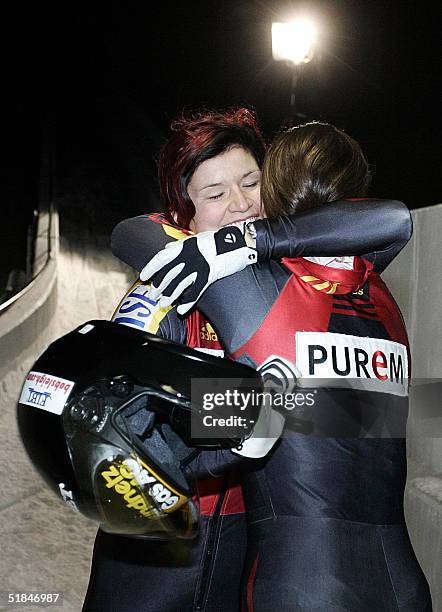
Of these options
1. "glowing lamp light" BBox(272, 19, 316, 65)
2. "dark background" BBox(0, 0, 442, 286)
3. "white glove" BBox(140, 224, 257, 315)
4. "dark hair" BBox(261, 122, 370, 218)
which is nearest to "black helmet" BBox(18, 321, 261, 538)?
"white glove" BBox(140, 224, 257, 315)

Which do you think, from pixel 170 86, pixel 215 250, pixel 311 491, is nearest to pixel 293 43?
pixel 215 250

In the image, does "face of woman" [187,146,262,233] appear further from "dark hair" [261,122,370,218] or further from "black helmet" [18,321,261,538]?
"black helmet" [18,321,261,538]

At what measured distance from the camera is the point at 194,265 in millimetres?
1486

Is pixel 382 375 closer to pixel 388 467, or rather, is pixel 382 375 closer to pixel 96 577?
pixel 388 467

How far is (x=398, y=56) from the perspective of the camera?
8.79 m

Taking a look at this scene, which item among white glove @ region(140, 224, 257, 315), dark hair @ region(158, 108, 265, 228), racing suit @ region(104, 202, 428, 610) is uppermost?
dark hair @ region(158, 108, 265, 228)

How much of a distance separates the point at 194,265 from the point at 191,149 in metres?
0.63

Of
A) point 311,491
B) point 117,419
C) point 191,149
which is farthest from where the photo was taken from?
point 191,149

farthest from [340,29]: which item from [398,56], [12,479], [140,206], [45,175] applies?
[12,479]

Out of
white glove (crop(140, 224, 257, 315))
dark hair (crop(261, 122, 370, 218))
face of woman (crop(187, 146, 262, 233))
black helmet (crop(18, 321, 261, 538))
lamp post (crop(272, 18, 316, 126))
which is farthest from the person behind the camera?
lamp post (crop(272, 18, 316, 126))

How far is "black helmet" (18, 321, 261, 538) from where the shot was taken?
53.4 inches

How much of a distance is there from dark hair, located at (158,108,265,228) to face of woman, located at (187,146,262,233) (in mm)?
23
